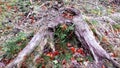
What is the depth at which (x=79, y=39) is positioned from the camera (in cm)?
543

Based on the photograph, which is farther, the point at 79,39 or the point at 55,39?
the point at 55,39

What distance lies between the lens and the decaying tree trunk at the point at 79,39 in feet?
16.8

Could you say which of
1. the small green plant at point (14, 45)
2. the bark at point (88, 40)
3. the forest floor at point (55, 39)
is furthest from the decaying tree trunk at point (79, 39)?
the small green plant at point (14, 45)

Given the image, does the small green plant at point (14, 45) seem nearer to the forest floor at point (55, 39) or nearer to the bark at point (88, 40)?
the forest floor at point (55, 39)

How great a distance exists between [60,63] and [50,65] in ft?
0.70

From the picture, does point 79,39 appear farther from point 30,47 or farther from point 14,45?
point 14,45

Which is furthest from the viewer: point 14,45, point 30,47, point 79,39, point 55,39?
point 14,45

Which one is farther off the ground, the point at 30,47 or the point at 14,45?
the point at 30,47

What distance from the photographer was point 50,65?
16.8 feet

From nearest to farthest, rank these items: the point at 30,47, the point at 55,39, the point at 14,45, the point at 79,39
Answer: the point at 30,47, the point at 79,39, the point at 55,39, the point at 14,45

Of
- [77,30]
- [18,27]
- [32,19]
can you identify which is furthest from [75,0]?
[77,30]

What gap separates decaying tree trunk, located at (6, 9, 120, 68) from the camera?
5127mm

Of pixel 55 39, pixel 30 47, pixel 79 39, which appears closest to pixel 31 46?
pixel 30 47

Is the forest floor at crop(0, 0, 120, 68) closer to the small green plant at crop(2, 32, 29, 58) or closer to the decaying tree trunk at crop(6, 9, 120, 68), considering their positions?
the small green plant at crop(2, 32, 29, 58)
